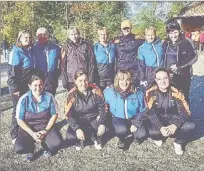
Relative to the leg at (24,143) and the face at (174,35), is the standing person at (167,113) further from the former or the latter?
the leg at (24,143)

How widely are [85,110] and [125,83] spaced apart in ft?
1.94

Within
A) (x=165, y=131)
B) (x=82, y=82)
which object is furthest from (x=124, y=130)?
(x=82, y=82)

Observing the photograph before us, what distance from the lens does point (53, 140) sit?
3803 mm

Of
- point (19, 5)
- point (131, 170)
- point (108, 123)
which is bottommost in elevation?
point (131, 170)

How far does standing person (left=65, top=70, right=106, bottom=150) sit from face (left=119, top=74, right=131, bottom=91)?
0.28 metres

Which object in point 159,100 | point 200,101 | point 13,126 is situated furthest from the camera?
point 200,101

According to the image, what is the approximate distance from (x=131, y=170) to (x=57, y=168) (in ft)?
2.61

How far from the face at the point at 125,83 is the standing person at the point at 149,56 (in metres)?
0.72

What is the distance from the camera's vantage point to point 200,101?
617 cm

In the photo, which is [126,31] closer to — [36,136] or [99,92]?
[99,92]

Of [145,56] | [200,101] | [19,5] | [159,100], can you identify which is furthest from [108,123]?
[19,5]

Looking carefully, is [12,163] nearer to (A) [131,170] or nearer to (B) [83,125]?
(B) [83,125]

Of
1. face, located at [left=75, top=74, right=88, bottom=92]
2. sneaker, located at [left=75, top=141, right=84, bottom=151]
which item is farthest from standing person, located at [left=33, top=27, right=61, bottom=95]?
sneaker, located at [left=75, top=141, right=84, bottom=151]

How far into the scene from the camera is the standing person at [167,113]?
3846mm
